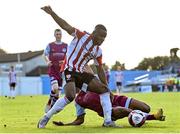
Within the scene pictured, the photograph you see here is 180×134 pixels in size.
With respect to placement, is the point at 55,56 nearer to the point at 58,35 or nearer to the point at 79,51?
the point at 58,35

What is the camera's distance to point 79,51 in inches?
401

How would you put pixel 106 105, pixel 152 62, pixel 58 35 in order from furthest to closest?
1. pixel 152 62
2. pixel 58 35
3. pixel 106 105

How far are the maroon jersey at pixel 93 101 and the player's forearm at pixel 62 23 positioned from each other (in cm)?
138

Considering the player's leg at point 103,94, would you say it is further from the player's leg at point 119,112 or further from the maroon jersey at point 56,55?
the maroon jersey at point 56,55

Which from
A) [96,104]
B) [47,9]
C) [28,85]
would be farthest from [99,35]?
[28,85]

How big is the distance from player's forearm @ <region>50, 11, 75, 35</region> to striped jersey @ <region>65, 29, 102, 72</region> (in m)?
0.12

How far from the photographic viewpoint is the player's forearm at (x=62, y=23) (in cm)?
999

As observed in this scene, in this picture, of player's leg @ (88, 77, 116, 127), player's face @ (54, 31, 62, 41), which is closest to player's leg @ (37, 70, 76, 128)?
player's leg @ (88, 77, 116, 127)

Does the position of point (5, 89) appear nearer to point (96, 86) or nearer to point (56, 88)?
point (56, 88)

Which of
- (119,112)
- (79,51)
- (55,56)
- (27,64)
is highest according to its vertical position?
(27,64)

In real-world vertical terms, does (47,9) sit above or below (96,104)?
above

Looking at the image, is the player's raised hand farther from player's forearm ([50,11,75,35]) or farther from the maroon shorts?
the maroon shorts

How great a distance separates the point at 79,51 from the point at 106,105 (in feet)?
3.73

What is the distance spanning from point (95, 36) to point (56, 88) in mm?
4738
